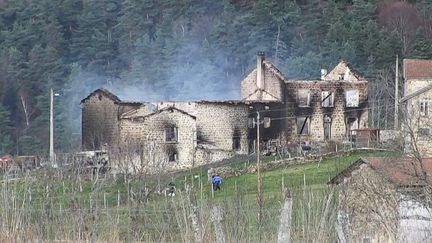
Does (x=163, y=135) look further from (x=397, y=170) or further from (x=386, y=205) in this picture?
(x=386, y=205)

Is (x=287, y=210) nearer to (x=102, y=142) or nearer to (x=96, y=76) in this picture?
(x=102, y=142)

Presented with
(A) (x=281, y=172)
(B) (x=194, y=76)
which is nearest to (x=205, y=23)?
(B) (x=194, y=76)

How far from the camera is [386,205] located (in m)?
20.5

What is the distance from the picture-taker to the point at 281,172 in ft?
125

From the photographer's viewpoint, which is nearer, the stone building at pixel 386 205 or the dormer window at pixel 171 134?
the stone building at pixel 386 205

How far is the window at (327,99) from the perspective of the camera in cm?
5088

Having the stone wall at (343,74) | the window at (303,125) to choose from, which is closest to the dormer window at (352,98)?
the stone wall at (343,74)

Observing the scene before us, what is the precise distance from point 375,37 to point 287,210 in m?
53.6

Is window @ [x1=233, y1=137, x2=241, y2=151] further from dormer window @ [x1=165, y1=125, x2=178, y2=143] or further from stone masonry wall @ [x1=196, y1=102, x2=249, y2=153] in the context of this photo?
dormer window @ [x1=165, y1=125, x2=178, y2=143]

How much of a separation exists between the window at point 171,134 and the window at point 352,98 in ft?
26.2

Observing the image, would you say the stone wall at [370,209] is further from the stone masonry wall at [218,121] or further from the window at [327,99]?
the window at [327,99]

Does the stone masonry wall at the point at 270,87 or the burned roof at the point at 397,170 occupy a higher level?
the stone masonry wall at the point at 270,87

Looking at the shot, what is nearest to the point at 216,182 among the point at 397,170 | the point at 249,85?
the point at 397,170

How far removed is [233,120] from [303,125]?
14.6 ft
